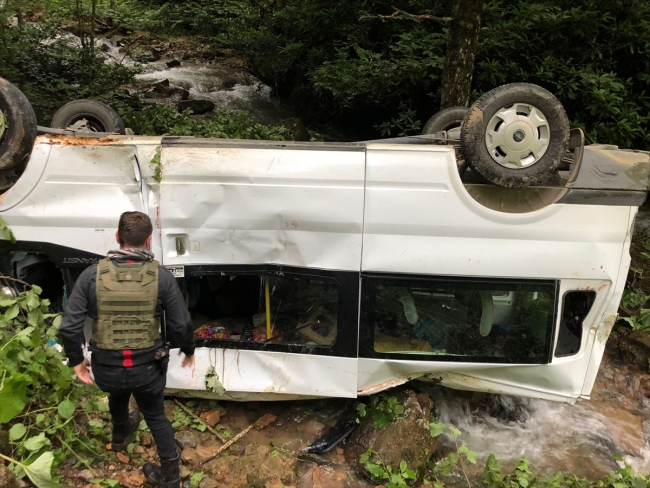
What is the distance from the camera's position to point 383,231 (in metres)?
3.21

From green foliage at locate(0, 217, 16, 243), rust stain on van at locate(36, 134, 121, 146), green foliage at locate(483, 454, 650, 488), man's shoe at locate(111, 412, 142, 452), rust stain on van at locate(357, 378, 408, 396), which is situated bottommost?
green foliage at locate(483, 454, 650, 488)

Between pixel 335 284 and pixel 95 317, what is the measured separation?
149 cm

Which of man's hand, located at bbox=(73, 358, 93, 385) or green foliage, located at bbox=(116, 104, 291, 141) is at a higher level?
green foliage, located at bbox=(116, 104, 291, 141)

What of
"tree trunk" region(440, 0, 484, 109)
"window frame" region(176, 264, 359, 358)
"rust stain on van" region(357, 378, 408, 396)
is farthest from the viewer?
"tree trunk" region(440, 0, 484, 109)

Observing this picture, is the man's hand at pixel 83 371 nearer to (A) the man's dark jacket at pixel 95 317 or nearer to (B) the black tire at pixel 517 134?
(A) the man's dark jacket at pixel 95 317

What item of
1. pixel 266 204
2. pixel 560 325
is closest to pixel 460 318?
pixel 560 325

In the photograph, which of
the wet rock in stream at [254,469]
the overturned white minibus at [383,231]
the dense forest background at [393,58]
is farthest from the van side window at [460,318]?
the dense forest background at [393,58]

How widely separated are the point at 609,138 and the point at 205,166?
20.8 ft

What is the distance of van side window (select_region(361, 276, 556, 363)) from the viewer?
3.30m

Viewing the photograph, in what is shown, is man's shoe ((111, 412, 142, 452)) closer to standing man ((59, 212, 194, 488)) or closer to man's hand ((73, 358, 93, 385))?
standing man ((59, 212, 194, 488))

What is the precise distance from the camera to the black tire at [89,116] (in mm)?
4527

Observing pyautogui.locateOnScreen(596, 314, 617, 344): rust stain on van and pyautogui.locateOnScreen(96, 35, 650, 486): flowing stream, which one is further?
pyautogui.locateOnScreen(96, 35, 650, 486): flowing stream

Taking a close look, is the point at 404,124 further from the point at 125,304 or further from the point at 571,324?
the point at 125,304

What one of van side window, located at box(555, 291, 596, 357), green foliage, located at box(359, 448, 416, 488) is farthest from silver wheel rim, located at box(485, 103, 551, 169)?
green foliage, located at box(359, 448, 416, 488)
